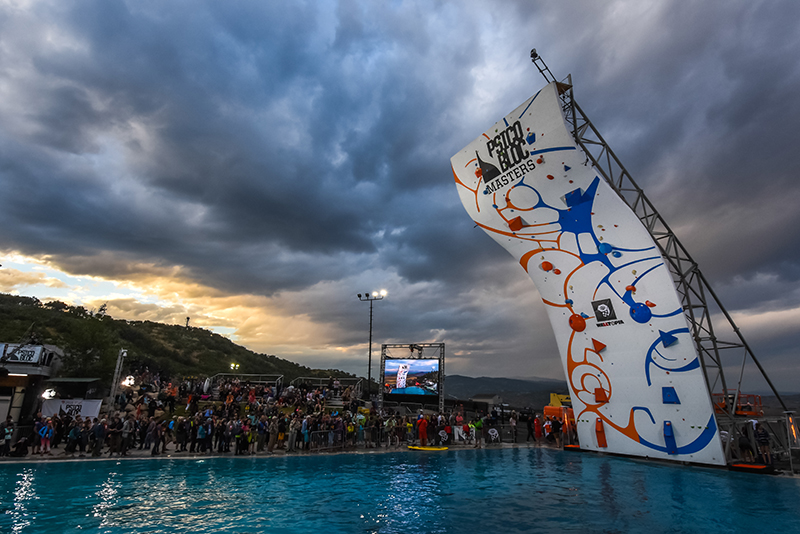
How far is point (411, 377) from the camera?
32875 mm

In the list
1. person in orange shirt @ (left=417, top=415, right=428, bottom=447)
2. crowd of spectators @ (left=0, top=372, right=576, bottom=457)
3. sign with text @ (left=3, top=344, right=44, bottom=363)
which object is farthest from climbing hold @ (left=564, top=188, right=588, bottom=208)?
sign with text @ (left=3, top=344, right=44, bottom=363)

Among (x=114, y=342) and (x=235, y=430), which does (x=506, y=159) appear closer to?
(x=235, y=430)

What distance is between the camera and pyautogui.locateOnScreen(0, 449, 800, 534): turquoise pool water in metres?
8.48

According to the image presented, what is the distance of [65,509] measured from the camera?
29.5 feet

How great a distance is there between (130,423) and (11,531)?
10049mm

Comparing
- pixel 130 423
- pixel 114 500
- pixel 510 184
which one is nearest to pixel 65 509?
pixel 114 500

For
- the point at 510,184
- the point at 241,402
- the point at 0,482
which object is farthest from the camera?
the point at 241,402

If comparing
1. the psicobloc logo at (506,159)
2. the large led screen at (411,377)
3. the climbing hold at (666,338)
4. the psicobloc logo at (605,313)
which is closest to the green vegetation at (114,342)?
the large led screen at (411,377)

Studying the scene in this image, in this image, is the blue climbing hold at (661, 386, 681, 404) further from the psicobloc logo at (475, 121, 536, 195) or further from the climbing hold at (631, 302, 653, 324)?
the psicobloc logo at (475, 121, 536, 195)

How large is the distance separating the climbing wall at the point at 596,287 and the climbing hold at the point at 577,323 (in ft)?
0.16

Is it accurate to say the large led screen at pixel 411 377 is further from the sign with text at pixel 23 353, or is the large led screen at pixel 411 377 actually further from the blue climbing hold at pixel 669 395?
the sign with text at pixel 23 353

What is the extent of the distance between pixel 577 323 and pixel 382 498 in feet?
43.0

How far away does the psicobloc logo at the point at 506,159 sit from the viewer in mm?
18844

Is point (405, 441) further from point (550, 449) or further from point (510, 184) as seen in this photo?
point (510, 184)
